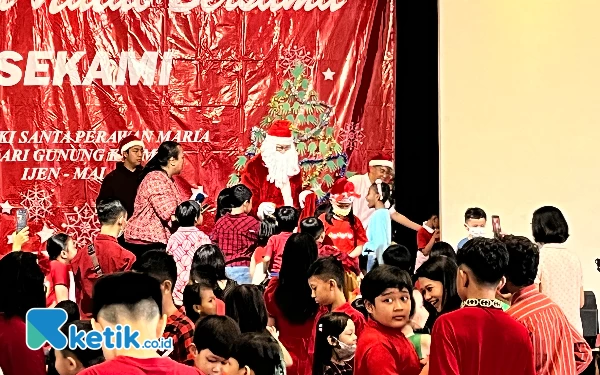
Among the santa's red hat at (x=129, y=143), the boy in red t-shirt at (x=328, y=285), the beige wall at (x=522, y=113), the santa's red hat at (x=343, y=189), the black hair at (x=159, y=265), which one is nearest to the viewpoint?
the black hair at (x=159, y=265)

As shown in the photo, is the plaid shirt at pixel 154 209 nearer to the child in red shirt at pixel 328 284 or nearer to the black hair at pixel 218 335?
the child in red shirt at pixel 328 284

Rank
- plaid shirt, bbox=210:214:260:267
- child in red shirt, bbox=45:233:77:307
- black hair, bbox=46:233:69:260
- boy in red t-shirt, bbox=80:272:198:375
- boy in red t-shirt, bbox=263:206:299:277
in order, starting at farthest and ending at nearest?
1. plaid shirt, bbox=210:214:260:267
2. black hair, bbox=46:233:69:260
3. boy in red t-shirt, bbox=263:206:299:277
4. child in red shirt, bbox=45:233:77:307
5. boy in red t-shirt, bbox=80:272:198:375

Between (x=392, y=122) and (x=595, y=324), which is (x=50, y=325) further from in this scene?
(x=392, y=122)

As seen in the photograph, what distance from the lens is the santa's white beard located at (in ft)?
28.0

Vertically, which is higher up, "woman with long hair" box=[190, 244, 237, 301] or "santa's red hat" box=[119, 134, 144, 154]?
"santa's red hat" box=[119, 134, 144, 154]

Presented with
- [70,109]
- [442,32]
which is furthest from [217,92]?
[442,32]

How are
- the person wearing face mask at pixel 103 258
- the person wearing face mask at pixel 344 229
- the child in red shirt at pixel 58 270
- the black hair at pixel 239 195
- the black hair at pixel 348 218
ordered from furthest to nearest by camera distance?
the black hair at pixel 348 218
the person wearing face mask at pixel 344 229
the black hair at pixel 239 195
the child in red shirt at pixel 58 270
the person wearing face mask at pixel 103 258

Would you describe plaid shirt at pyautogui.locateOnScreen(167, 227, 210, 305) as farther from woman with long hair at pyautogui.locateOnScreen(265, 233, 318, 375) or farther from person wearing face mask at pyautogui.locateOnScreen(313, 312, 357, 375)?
person wearing face mask at pyautogui.locateOnScreen(313, 312, 357, 375)

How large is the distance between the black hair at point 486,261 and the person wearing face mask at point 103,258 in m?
2.47

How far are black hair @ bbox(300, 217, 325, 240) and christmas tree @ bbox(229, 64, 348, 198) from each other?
231cm

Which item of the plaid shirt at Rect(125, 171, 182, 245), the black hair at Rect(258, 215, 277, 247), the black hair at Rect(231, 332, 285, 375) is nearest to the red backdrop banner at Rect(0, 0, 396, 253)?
the plaid shirt at Rect(125, 171, 182, 245)

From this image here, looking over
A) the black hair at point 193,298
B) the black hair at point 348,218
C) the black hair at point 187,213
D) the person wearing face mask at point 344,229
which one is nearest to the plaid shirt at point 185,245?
the black hair at point 187,213

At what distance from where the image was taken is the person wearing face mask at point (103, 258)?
219 inches

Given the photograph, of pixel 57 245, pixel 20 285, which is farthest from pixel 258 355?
pixel 57 245
